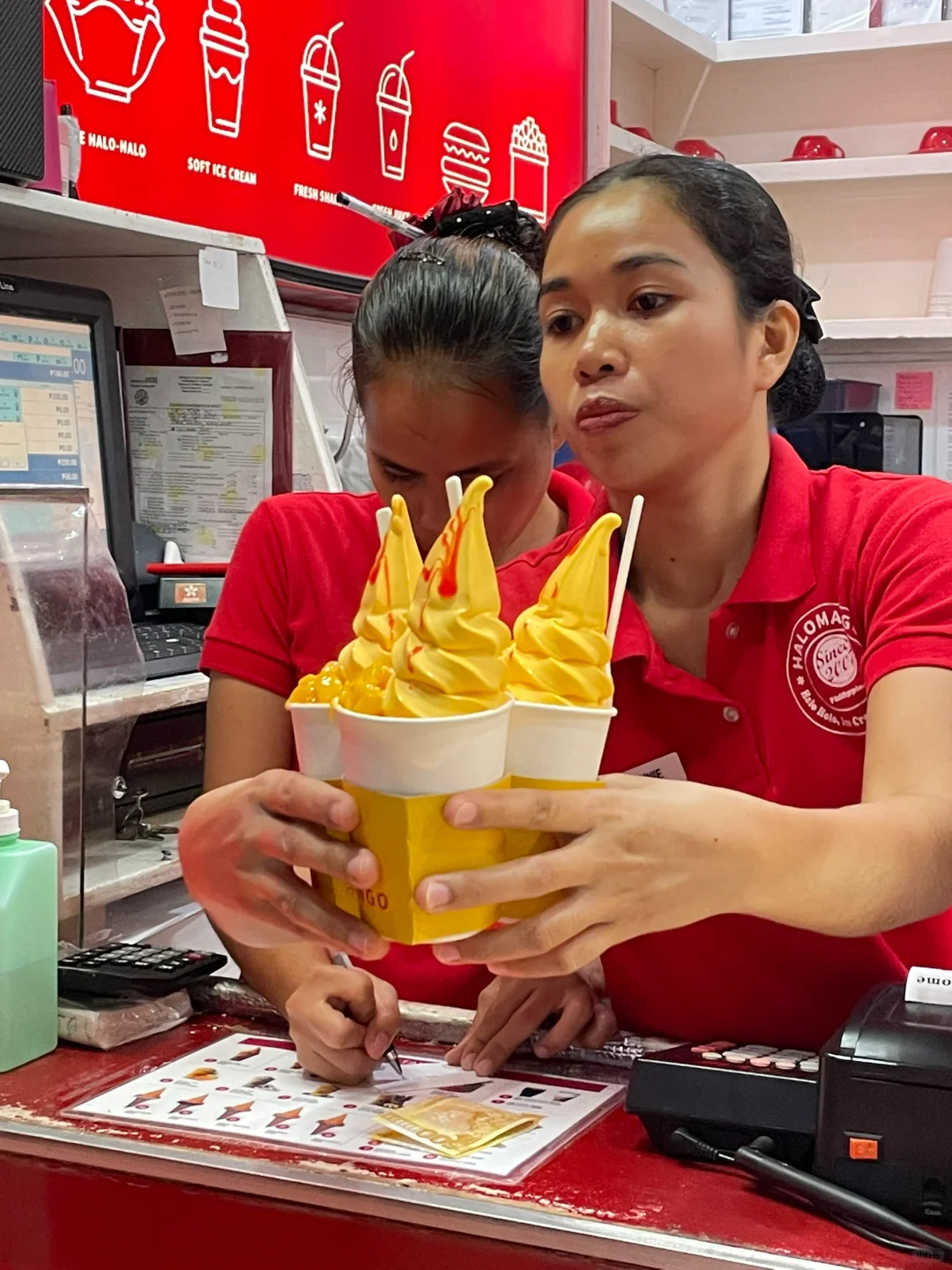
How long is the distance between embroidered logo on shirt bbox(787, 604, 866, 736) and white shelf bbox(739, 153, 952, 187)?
389cm

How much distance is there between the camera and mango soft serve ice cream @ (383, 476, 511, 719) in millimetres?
814

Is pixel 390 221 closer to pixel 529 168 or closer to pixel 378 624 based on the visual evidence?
pixel 378 624

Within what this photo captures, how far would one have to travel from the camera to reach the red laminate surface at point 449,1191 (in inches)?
35.9

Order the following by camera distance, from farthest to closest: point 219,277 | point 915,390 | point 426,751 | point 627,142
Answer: point 915,390 < point 627,142 < point 219,277 < point 426,751

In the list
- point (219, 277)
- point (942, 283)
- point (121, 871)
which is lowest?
point (121, 871)

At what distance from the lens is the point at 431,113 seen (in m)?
4.05

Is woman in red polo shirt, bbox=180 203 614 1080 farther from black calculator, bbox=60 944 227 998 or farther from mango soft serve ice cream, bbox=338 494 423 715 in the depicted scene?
mango soft serve ice cream, bbox=338 494 423 715

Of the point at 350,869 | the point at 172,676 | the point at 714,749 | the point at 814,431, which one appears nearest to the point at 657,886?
the point at 350,869

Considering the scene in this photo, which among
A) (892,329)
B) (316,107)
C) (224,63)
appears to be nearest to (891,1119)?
(224,63)

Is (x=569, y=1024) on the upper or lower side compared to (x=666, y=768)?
lower

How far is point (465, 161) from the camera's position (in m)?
4.24

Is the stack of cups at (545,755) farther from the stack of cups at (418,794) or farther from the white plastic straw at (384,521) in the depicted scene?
the white plastic straw at (384,521)

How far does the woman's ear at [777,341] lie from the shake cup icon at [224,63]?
2.09 meters

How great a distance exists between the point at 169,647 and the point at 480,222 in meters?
0.79
